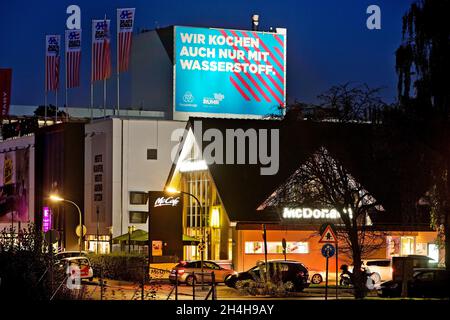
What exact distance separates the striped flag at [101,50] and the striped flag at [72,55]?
182 centimetres

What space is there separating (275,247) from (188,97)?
26.8 metres

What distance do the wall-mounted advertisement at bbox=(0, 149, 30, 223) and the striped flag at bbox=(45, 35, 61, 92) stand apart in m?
14.4

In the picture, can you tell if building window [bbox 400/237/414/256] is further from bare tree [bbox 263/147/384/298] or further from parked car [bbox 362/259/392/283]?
bare tree [bbox 263/147/384/298]

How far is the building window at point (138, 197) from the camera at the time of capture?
298 ft

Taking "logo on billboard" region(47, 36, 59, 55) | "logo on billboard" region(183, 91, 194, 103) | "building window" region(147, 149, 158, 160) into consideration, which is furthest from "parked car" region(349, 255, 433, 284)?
"logo on billboard" region(47, 36, 59, 55)

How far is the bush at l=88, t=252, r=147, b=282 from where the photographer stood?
204ft

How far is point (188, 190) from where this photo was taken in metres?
83.9

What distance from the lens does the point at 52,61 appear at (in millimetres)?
92625

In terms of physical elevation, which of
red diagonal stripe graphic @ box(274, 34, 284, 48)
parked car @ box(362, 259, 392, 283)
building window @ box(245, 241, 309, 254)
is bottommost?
parked car @ box(362, 259, 392, 283)

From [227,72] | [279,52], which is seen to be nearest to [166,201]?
[227,72]
